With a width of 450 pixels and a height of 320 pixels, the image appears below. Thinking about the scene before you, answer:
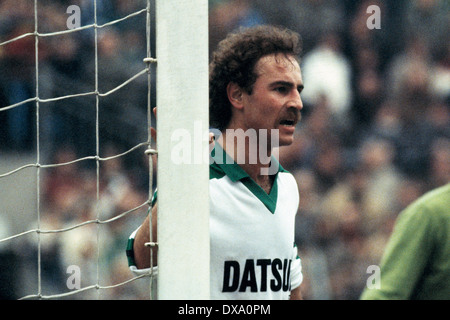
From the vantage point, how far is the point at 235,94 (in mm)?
2758

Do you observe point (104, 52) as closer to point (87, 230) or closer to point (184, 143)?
point (87, 230)

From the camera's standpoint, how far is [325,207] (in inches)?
219

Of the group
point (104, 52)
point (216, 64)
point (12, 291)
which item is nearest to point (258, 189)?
point (216, 64)

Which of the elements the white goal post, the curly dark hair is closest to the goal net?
Answer: the curly dark hair

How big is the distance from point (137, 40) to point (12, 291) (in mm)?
1973

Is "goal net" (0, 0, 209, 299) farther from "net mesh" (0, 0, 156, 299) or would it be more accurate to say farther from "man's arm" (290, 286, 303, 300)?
"man's arm" (290, 286, 303, 300)

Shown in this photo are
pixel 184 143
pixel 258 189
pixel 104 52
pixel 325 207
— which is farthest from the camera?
pixel 104 52

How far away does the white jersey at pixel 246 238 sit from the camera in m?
2.50

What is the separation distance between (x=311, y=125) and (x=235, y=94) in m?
3.17

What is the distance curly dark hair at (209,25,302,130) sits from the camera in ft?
9.07

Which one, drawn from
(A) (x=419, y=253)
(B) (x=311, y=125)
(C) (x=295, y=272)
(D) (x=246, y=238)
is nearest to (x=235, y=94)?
A: (D) (x=246, y=238)

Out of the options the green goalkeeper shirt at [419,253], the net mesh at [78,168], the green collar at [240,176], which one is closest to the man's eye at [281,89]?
the green collar at [240,176]

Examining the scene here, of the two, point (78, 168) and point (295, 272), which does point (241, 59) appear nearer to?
point (295, 272)

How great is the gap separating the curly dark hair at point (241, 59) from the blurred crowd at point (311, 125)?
247cm
